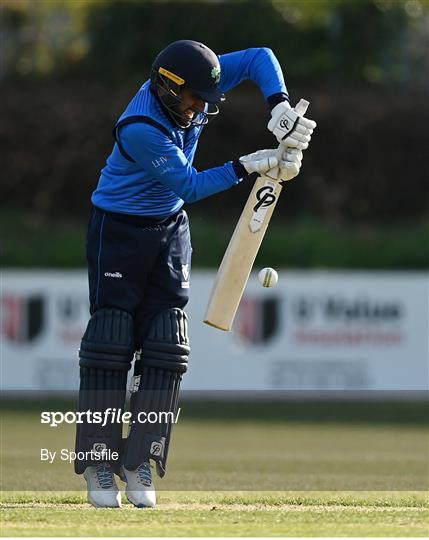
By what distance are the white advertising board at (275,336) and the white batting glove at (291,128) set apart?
26.0ft

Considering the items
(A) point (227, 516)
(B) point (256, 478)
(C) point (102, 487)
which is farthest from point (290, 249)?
(A) point (227, 516)

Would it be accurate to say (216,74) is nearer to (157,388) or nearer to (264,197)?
(264,197)

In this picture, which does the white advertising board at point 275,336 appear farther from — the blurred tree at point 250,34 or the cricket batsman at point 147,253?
the cricket batsman at point 147,253

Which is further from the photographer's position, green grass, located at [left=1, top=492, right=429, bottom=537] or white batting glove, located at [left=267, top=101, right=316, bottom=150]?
white batting glove, located at [left=267, top=101, right=316, bottom=150]

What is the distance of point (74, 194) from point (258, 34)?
3433mm

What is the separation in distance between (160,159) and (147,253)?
1.40 ft

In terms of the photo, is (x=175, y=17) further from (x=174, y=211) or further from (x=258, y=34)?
(x=174, y=211)

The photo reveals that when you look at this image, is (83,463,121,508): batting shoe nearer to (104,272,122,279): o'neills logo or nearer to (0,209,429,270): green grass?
(104,272,122,279): o'neills logo

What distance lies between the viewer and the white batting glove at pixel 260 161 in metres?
5.62

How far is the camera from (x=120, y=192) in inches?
230

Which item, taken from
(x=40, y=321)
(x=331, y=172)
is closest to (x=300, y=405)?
(x=40, y=321)

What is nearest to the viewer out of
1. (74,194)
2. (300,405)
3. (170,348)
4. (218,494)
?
(170,348)

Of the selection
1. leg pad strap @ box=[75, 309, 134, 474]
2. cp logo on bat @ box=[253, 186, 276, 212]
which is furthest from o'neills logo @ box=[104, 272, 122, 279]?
cp logo on bat @ box=[253, 186, 276, 212]

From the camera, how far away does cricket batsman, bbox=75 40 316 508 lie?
5641mm
